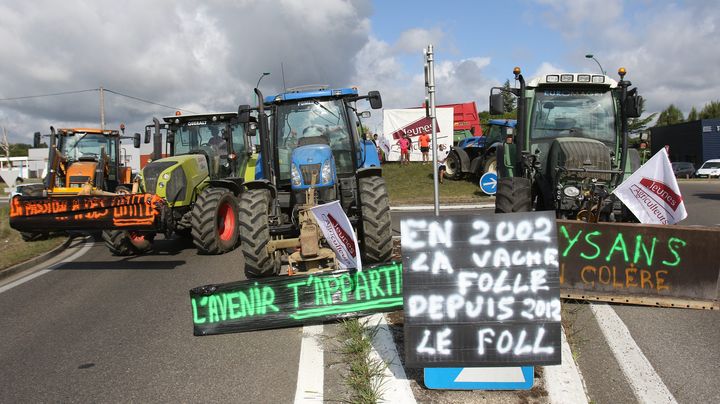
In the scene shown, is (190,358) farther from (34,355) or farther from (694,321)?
(694,321)

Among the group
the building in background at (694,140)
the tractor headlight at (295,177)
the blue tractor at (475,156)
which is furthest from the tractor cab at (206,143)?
the building in background at (694,140)

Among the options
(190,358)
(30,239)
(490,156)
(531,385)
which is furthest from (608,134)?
(30,239)

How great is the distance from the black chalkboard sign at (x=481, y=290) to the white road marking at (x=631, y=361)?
752mm

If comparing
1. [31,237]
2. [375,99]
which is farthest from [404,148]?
[375,99]

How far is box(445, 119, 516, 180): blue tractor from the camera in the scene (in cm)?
1916

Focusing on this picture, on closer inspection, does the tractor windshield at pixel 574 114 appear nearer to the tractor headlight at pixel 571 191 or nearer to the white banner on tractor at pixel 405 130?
the tractor headlight at pixel 571 191

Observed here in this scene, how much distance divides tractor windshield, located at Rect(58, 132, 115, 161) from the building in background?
47.8 meters

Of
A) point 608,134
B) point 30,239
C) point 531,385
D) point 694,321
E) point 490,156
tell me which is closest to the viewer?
point 531,385

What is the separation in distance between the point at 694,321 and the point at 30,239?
12.3 m

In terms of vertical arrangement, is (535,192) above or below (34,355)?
above

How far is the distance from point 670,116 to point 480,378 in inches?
2990

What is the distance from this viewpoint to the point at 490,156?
1922 centimetres

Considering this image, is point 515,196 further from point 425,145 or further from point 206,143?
point 425,145

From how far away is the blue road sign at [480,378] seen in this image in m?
3.57
